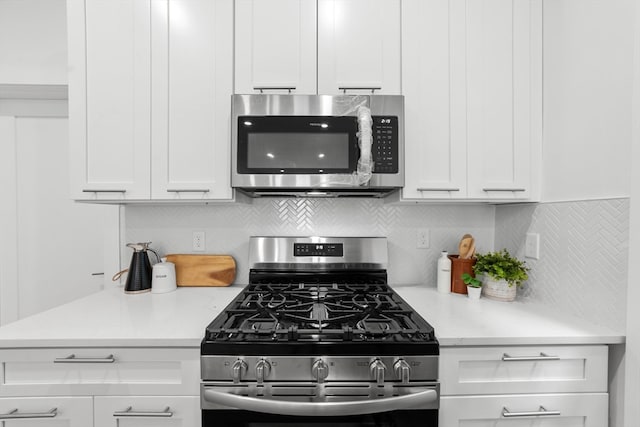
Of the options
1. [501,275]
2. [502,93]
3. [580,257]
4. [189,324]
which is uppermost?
[502,93]

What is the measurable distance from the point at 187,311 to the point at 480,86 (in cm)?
166

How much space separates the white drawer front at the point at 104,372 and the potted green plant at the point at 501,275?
1343 millimetres

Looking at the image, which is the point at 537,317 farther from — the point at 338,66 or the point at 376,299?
the point at 338,66

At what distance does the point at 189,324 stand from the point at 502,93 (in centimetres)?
169

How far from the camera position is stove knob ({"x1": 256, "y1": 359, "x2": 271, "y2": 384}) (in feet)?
3.23

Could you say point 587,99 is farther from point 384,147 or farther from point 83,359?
point 83,359

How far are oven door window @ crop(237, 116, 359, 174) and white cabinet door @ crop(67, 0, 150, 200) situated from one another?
1.59ft

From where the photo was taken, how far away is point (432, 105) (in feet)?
4.73

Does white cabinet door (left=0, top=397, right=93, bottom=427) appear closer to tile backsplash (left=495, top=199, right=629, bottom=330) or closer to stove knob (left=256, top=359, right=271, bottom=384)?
stove knob (left=256, top=359, right=271, bottom=384)

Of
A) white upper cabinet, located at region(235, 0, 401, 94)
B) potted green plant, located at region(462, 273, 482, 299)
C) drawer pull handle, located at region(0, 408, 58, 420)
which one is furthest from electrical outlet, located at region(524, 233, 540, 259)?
drawer pull handle, located at region(0, 408, 58, 420)

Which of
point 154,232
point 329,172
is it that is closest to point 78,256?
point 154,232

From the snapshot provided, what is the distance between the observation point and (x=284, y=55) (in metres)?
1.42

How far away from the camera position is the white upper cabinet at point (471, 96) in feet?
4.70

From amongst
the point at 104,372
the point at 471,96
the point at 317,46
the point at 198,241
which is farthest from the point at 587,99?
the point at 104,372
